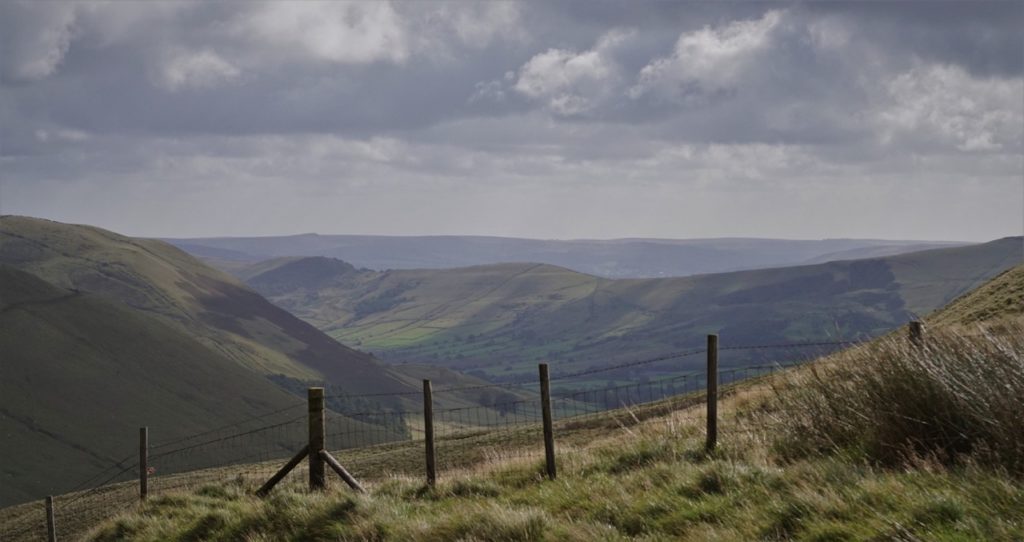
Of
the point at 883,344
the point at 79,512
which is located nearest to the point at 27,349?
the point at 79,512

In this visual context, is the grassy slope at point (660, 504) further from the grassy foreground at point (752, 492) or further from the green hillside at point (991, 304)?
the green hillside at point (991, 304)

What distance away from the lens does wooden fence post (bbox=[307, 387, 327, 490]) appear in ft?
51.8

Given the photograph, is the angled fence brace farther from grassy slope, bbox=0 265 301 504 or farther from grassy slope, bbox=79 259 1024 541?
grassy slope, bbox=0 265 301 504

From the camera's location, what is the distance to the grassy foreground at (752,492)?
878 centimetres

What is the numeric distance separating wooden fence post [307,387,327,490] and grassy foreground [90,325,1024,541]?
1113mm

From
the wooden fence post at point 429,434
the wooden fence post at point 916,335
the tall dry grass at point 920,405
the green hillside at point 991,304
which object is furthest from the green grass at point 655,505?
the green hillside at point 991,304

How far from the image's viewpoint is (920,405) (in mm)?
11258

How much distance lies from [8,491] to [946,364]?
123 meters

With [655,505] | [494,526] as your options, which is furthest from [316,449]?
[655,505]

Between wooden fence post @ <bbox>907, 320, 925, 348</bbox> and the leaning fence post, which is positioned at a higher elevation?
wooden fence post @ <bbox>907, 320, 925, 348</bbox>

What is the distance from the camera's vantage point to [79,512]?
35.9 meters

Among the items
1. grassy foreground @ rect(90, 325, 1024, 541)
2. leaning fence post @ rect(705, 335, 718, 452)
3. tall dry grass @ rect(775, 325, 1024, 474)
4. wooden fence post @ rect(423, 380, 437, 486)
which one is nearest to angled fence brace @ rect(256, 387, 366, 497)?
grassy foreground @ rect(90, 325, 1024, 541)

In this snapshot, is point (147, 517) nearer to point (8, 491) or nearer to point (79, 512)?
point (79, 512)

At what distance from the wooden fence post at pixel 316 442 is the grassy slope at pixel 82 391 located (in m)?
109
